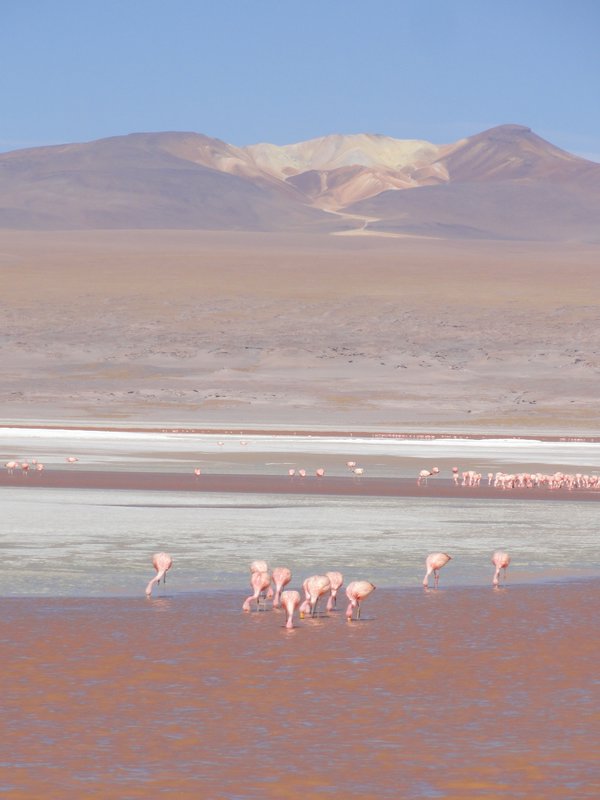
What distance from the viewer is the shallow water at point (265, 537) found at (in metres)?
18.2

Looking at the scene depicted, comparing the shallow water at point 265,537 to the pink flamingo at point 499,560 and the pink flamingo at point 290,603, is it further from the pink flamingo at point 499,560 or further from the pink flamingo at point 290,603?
the pink flamingo at point 290,603

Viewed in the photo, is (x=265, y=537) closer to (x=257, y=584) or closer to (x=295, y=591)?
(x=257, y=584)

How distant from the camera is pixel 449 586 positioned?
1758cm

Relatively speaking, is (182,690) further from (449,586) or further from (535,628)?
(449,586)

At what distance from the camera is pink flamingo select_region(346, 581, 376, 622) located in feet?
48.3

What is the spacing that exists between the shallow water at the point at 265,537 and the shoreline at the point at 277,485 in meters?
1.37

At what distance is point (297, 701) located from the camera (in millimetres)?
11305

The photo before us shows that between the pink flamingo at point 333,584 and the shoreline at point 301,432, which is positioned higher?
the pink flamingo at point 333,584

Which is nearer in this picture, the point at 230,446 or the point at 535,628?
the point at 535,628

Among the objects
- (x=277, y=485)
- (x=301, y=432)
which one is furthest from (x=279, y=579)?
(x=301, y=432)

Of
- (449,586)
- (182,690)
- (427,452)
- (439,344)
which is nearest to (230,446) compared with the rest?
(427,452)

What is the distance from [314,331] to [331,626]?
3611 inches

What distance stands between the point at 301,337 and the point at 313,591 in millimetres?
89625

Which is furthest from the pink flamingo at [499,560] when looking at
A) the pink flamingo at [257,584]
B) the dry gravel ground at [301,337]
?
the dry gravel ground at [301,337]
